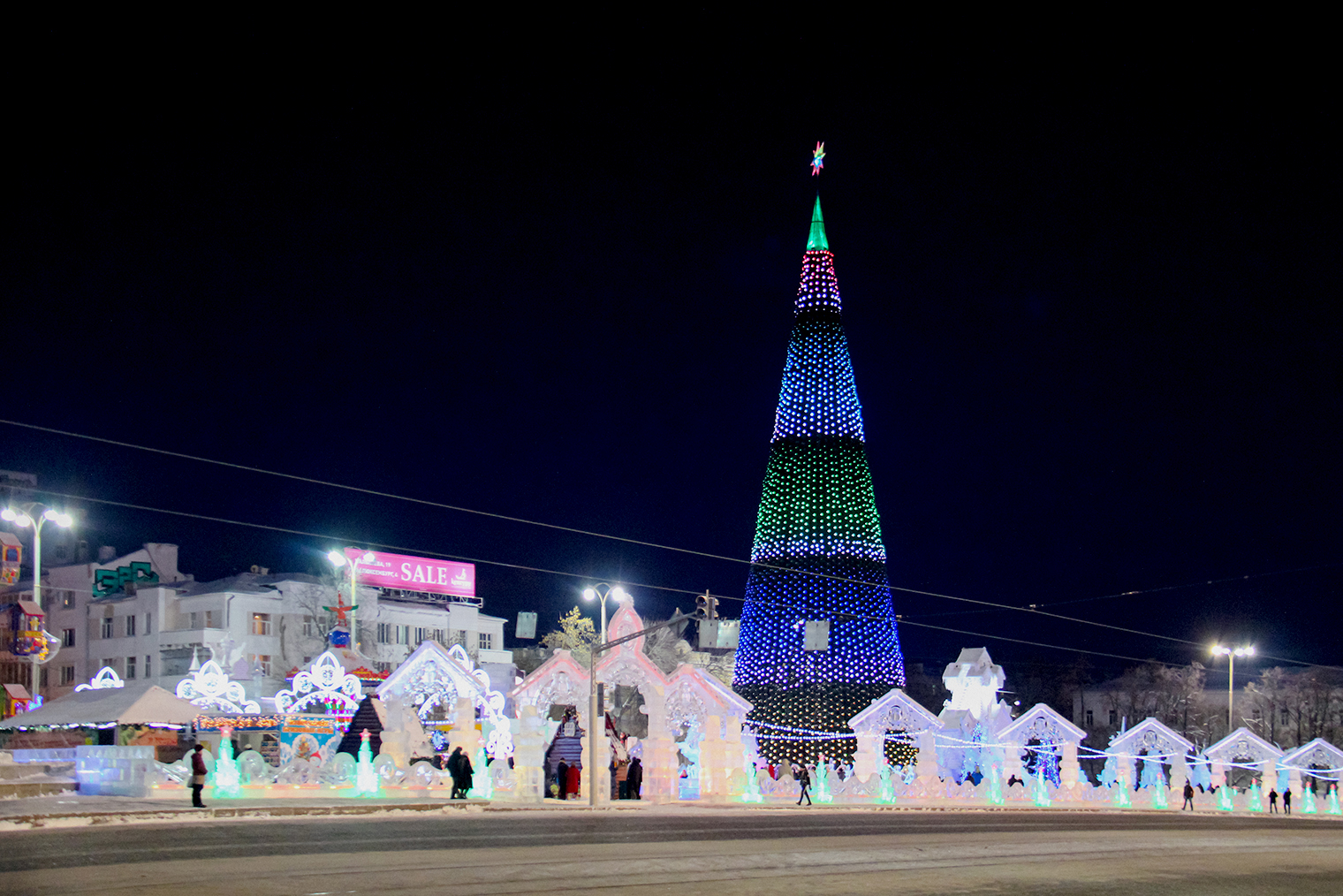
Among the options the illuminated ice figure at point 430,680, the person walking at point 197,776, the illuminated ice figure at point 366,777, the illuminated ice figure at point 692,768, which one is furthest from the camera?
the illuminated ice figure at point 430,680

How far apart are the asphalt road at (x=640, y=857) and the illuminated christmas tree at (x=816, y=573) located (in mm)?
12097

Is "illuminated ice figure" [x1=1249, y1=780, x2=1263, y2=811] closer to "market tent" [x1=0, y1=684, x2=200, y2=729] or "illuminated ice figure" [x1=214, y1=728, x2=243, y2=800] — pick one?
"illuminated ice figure" [x1=214, y1=728, x2=243, y2=800]

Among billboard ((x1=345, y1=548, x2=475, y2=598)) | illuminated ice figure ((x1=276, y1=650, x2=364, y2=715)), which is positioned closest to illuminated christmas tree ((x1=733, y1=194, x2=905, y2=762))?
illuminated ice figure ((x1=276, y1=650, x2=364, y2=715))

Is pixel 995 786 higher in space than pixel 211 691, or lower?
lower

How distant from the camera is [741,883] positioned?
42.4 feet

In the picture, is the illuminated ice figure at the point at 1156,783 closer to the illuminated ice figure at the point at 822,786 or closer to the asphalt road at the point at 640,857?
the illuminated ice figure at the point at 822,786

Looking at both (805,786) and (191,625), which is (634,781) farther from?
(191,625)

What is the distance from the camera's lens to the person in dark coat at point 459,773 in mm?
26359

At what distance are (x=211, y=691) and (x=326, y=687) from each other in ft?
13.2

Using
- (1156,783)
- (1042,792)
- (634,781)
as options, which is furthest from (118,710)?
(1156,783)

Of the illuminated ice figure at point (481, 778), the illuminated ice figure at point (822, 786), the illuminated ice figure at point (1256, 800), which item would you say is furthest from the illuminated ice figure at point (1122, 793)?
the illuminated ice figure at point (481, 778)

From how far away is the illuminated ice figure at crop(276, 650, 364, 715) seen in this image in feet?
120

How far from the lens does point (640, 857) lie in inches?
598

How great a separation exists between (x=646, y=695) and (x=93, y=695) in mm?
13343
